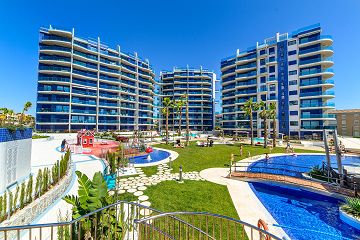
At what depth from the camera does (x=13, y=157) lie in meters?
10.2

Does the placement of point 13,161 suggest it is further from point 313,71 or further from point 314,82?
point 313,71

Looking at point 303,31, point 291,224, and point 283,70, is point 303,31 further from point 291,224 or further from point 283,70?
point 291,224

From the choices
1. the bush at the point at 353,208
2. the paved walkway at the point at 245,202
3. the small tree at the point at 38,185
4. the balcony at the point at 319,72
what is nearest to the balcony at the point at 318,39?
the balcony at the point at 319,72

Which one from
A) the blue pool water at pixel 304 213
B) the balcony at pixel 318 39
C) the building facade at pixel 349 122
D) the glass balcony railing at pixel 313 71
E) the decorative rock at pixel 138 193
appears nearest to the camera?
the blue pool water at pixel 304 213

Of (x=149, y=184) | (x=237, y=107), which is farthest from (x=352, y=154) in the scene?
(x=237, y=107)

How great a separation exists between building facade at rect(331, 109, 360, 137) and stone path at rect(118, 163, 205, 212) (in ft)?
258

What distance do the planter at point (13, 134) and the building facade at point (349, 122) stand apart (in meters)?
91.3

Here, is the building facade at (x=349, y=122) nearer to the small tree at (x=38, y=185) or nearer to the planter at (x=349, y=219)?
the planter at (x=349, y=219)

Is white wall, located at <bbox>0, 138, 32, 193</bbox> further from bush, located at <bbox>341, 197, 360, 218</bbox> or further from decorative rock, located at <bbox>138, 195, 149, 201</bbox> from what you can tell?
bush, located at <bbox>341, 197, 360, 218</bbox>

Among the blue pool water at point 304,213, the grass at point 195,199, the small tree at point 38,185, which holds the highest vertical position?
the small tree at point 38,185

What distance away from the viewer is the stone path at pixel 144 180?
38.7 feet

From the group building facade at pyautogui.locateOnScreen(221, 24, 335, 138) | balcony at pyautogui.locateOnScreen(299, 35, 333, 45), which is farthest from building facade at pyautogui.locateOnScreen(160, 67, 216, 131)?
balcony at pyautogui.locateOnScreen(299, 35, 333, 45)

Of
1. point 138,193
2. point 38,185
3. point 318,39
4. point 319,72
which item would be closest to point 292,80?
point 319,72

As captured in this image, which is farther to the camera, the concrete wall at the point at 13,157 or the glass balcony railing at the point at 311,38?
the glass balcony railing at the point at 311,38
